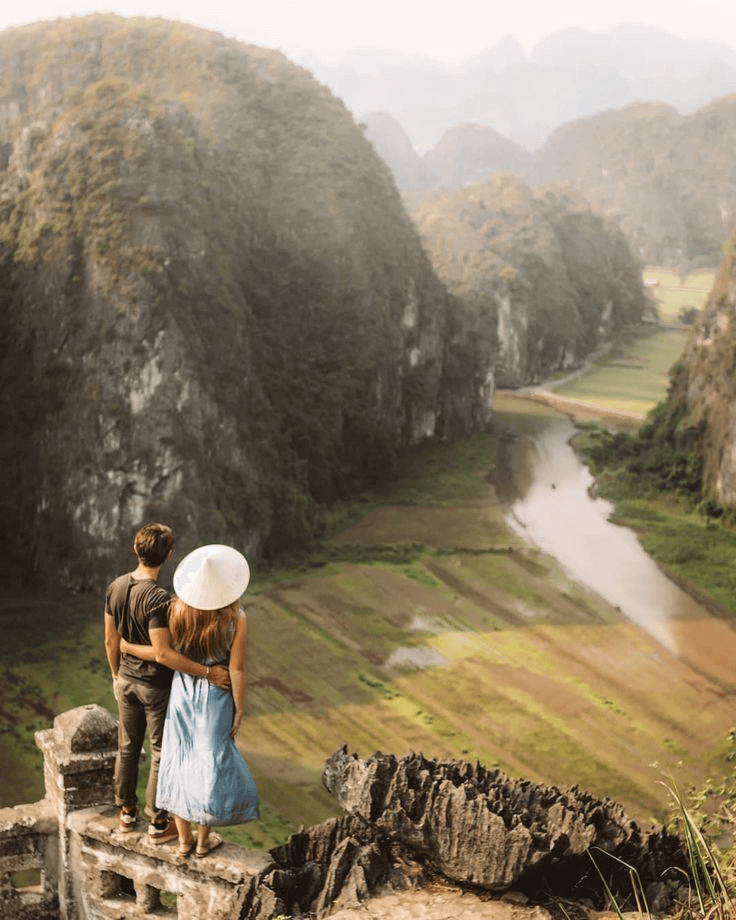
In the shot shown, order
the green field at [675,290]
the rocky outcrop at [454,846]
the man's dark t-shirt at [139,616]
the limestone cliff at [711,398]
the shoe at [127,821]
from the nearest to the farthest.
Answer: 1. the man's dark t-shirt at [139,616]
2. the rocky outcrop at [454,846]
3. the shoe at [127,821]
4. the limestone cliff at [711,398]
5. the green field at [675,290]

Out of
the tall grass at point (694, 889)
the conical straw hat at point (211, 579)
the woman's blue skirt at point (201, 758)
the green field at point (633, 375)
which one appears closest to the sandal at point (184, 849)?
the woman's blue skirt at point (201, 758)

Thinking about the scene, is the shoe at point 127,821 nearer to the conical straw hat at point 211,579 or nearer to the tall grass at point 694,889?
the conical straw hat at point 211,579

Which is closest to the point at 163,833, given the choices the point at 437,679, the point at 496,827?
the point at 496,827

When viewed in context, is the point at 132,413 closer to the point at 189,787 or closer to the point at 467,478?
the point at 467,478

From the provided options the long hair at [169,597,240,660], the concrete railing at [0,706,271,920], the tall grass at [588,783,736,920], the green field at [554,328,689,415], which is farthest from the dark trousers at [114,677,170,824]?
the green field at [554,328,689,415]

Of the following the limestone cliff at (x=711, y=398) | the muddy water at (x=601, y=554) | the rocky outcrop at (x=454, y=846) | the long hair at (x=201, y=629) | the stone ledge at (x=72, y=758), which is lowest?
the muddy water at (x=601, y=554)

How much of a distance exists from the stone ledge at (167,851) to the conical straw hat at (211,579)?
97.3 inches

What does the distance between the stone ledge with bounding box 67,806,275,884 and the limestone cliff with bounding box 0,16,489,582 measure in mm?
36463

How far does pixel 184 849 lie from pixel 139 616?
2.25m

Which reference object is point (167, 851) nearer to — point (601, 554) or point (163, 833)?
point (163, 833)

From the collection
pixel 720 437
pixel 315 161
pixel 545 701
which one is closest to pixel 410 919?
pixel 545 701

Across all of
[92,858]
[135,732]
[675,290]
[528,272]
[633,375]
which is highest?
[135,732]

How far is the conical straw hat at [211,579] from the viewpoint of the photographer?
8.81 metres

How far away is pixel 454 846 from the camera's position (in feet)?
32.7
